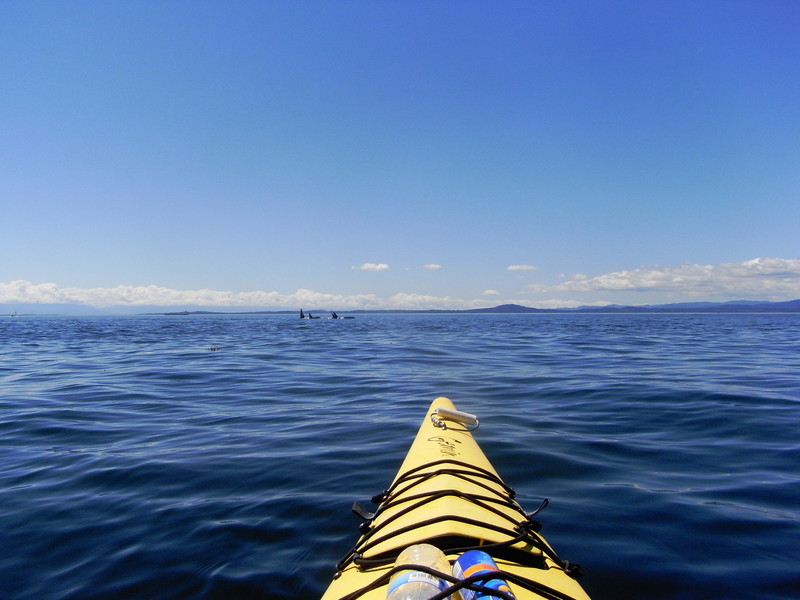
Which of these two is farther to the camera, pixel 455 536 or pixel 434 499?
pixel 434 499

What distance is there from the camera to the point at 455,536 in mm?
2857

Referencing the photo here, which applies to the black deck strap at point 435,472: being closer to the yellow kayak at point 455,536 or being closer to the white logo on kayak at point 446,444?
the yellow kayak at point 455,536

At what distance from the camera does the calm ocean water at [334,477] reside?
3.73 meters

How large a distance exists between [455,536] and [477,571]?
0.64 m

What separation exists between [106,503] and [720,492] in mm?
6844

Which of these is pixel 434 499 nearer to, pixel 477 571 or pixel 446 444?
pixel 477 571

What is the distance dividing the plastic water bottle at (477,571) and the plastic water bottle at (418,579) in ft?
0.24

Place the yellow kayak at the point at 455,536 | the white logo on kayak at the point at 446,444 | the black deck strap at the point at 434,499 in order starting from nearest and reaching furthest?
the yellow kayak at the point at 455,536 < the black deck strap at the point at 434,499 < the white logo on kayak at the point at 446,444

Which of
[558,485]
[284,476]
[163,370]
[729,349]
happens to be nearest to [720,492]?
[558,485]

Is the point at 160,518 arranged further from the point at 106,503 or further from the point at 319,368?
the point at 319,368

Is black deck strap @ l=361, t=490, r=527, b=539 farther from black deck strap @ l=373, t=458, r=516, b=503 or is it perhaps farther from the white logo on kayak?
the white logo on kayak

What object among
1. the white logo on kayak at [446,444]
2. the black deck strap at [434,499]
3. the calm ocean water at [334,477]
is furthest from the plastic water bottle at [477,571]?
the white logo on kayak at [446,444]

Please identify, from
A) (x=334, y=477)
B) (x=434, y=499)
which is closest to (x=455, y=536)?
(x=434, y=499)

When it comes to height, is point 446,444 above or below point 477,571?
below
